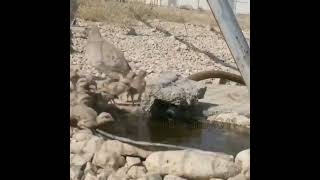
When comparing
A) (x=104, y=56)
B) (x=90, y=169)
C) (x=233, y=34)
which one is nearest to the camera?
(x=233, y=34)

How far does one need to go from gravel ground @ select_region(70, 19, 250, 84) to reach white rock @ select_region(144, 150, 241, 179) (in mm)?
621

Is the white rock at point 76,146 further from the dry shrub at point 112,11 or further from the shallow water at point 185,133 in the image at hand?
the dry shrub at point 112,11

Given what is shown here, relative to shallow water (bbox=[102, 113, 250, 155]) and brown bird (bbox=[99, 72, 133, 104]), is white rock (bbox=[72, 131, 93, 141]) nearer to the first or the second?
shallow water (bbox=[102, 113, 250, 155])

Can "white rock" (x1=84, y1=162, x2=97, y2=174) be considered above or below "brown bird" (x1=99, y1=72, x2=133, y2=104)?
below

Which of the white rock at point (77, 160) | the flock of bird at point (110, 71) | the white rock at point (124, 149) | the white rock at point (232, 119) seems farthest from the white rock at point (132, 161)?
the white rock at point (232, 119)

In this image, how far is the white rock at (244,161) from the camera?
3488 millimetres

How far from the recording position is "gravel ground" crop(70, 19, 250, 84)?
3.74 metres

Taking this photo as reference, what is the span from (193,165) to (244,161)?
1.16ft

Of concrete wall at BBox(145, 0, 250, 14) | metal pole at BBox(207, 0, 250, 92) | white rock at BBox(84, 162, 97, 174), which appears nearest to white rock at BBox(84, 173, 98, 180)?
white rock at BBox(84, 162, 97, 174)

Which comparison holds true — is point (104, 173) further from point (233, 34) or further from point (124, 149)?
point (233, 34)

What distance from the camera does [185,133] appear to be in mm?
3660

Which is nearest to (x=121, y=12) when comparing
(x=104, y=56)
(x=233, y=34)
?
(x=104, y=56)
